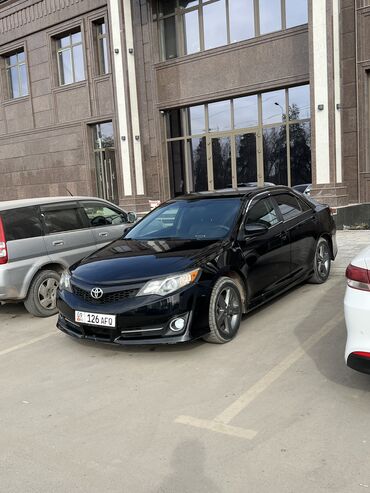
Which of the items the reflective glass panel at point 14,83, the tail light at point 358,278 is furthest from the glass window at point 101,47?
the tail light at point 358,278

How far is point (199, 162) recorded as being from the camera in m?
17.3

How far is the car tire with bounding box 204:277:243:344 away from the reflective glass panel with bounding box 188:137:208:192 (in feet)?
40.1

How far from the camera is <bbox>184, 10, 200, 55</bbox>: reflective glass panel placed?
16375 millimetres

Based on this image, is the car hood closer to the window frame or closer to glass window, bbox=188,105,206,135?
glass window, bbox=188,105,206,135

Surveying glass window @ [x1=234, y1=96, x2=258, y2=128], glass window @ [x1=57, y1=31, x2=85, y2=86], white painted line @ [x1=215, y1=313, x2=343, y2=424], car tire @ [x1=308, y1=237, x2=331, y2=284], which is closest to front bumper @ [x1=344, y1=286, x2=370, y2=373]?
white painted line @ [x1=215, y1=313, x2=343, y2=424]

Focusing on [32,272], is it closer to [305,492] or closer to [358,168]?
[305,492]

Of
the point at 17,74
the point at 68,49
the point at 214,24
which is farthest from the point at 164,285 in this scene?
the point at 17,74

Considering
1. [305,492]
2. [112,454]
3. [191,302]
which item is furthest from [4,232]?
[305,492]

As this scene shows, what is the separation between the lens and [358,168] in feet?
44.1

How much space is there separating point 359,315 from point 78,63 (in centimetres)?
1868

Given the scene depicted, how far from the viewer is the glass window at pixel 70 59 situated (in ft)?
63.5

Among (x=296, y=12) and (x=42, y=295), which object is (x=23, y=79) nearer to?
(x=296, y=12)

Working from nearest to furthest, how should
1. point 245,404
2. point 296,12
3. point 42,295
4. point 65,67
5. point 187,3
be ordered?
point 245,404 → point 42,295 → point 296,12 → point 187,3 → point 65,67

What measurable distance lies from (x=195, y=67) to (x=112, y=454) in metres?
15.0
